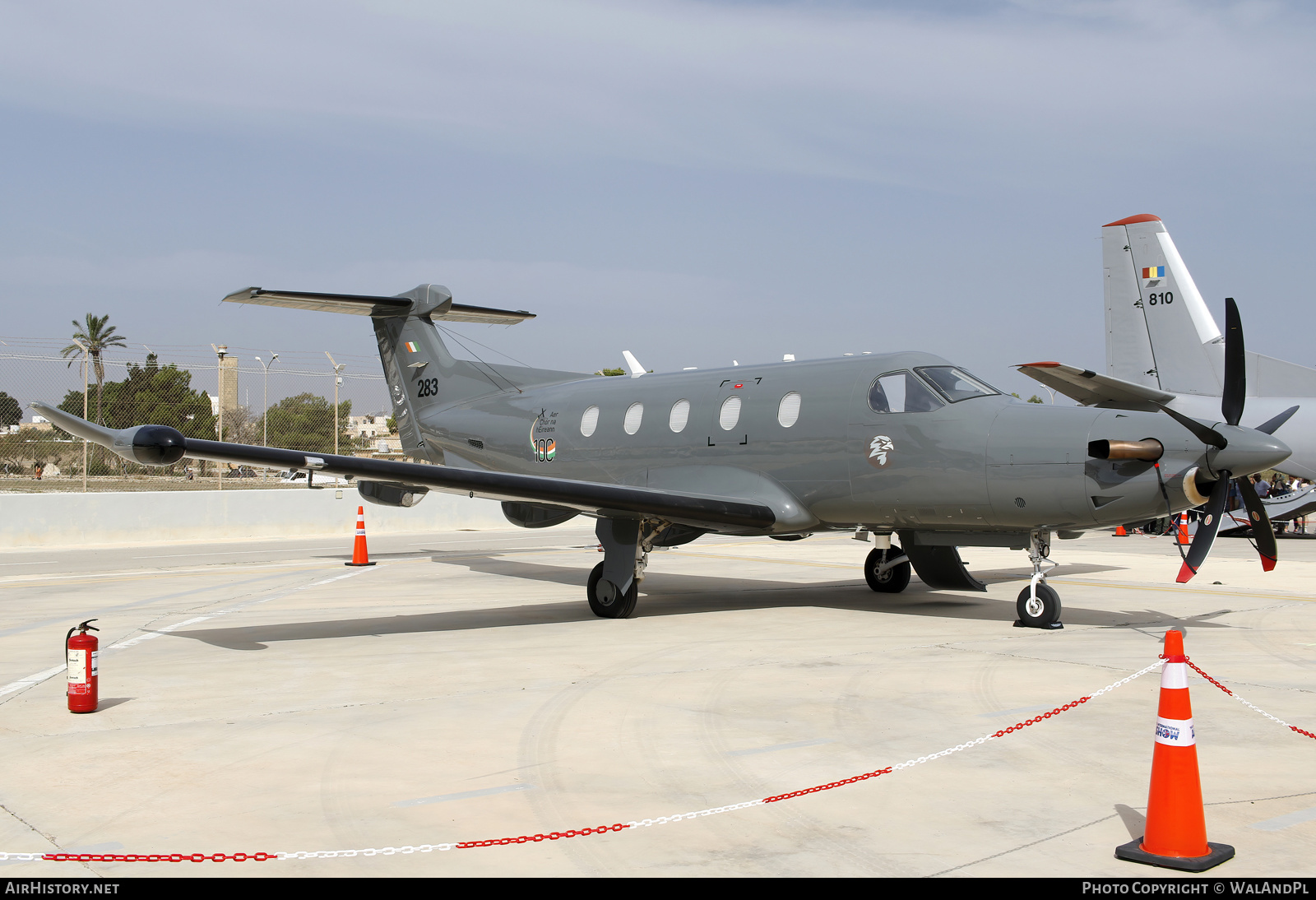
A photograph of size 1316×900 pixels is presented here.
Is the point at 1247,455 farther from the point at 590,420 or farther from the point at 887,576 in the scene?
the point at 590,420

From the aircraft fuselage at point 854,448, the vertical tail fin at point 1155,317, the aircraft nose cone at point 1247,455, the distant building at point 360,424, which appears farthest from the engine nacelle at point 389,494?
the vertical tail fin at point 1155,317

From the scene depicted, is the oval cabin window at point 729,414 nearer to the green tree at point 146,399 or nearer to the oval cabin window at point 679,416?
the oval cabin window at point 679,416

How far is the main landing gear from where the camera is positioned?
40.1 ft

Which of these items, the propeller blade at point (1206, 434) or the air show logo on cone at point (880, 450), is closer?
the propeller blade at point (1206, 434)

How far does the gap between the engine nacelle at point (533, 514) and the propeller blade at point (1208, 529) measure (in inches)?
293

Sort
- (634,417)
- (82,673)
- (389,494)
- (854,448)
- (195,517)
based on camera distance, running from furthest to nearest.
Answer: (195,517)
(389,494)
(634,417)
(854,448)
(82,673)

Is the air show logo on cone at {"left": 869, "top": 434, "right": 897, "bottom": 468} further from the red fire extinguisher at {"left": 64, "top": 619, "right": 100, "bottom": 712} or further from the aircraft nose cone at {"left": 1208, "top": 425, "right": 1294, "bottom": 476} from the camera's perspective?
the red fire extinguisher at {"left": 64, "top": 619, "right": 100, "bottom": 712}

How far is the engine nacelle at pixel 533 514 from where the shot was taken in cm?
1430

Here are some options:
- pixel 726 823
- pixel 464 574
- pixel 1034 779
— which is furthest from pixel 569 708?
pixel 464 574

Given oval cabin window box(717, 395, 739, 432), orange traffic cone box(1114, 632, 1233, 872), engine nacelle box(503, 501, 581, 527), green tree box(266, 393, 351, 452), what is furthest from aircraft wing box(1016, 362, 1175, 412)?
green tree box(266, 393, 351, 452)

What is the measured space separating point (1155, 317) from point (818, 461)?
42.8ft

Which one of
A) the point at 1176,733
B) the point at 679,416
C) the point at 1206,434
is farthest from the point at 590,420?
→ the point at 1176,733

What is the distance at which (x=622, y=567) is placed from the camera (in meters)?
12.3
